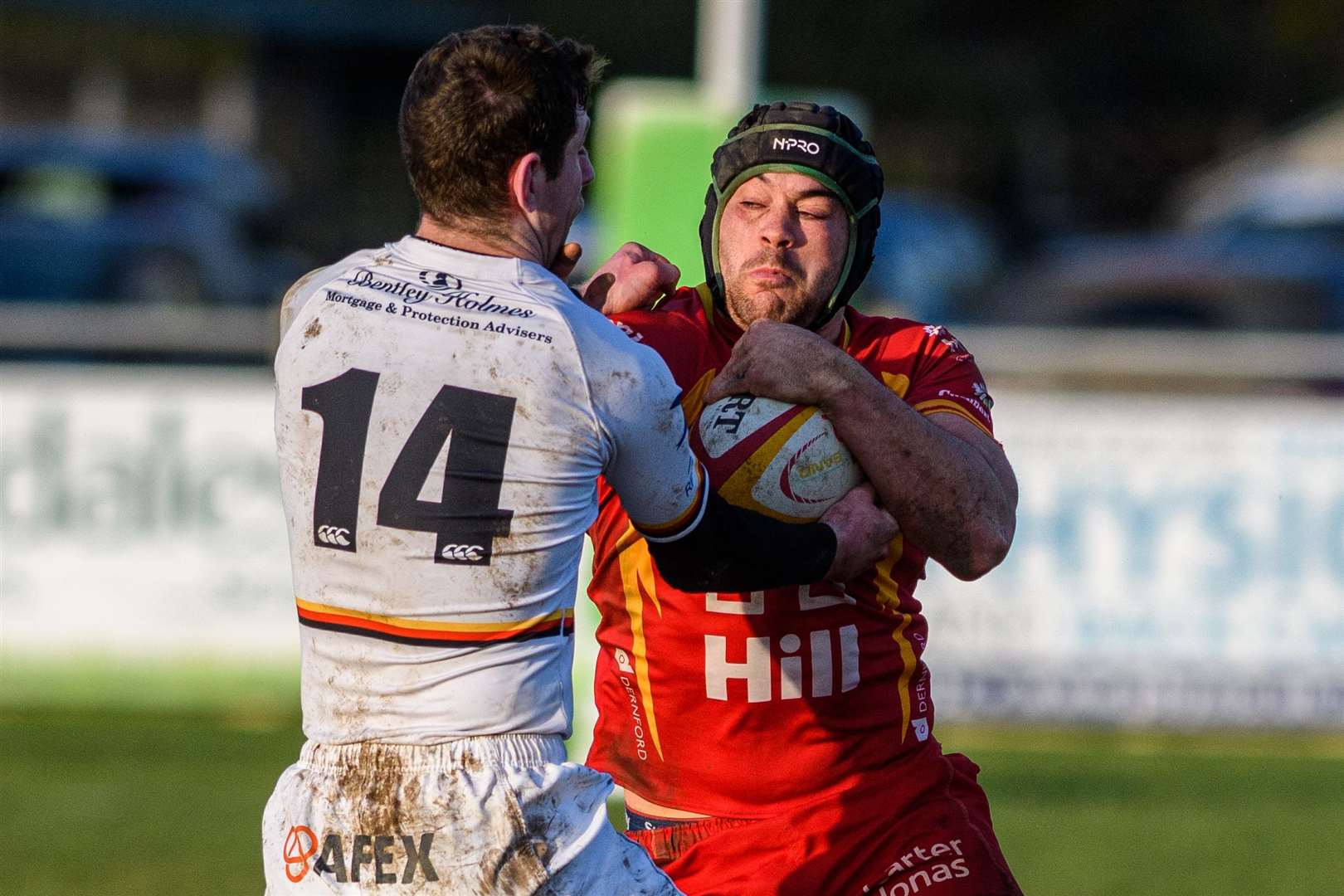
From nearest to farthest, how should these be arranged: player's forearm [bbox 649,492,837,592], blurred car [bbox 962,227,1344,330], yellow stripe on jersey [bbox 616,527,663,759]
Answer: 1. player's forearm [bbox 649,492,837,592]
2. yellow stripe on jersey [bbox 616,527,663,759]
3. blurred car [bbox 962,227,1344,330]

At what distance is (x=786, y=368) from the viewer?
3.64 meters

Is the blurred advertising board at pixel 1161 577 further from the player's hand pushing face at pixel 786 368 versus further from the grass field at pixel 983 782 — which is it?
the player's hand pushing face at pixel 786 368

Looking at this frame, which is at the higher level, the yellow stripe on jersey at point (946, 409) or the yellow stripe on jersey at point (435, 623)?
the yellow stripe on jersey at point (946, 409)

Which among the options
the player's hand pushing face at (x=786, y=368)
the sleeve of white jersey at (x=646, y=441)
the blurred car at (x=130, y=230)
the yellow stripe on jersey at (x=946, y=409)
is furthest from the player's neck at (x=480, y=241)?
the blurred car at (x=130, y=230)

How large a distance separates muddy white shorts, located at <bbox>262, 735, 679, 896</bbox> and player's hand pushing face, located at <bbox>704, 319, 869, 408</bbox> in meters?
0.93

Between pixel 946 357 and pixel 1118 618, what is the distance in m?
5.89

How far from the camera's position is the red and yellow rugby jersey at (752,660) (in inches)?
153

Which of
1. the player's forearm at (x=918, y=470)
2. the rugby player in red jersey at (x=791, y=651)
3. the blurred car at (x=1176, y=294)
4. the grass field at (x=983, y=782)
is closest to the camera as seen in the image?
the player's forearm at (x=918, y=470)

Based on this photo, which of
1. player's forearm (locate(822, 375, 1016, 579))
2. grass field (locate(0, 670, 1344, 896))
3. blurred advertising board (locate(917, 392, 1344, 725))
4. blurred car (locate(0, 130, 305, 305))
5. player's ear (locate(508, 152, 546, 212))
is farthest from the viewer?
blurred car (locate(0, 130, 305, 305))

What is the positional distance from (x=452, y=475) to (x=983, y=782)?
625 cm

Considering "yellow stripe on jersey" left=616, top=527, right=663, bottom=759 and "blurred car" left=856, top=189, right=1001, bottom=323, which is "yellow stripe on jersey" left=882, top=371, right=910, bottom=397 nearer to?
"yellow stripe on jersey" left=616, top=527, right=663, bottom=759

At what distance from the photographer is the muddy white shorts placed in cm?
297

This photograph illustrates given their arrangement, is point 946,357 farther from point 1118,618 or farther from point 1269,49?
point 1269,49

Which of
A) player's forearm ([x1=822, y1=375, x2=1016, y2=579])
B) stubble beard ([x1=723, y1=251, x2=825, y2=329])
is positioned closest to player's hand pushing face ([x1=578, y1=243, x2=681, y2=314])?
stubble beard ([x1=723, y1=251, x2=825, y2=329])
